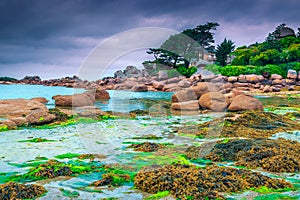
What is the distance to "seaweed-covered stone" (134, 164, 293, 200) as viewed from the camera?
397cm

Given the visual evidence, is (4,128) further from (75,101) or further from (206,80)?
(206,80)

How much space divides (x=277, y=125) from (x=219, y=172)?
5.81 meters

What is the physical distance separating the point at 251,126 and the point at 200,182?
588cm

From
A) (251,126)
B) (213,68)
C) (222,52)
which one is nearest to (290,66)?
(213,68)

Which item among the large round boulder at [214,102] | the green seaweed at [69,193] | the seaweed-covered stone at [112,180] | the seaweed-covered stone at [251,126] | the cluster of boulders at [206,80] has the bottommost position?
the green seaweed at [69,193]

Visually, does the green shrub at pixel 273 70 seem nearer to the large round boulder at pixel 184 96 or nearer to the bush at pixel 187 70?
the bush at pixel 187 70

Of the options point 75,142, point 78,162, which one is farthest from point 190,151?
point 75,142

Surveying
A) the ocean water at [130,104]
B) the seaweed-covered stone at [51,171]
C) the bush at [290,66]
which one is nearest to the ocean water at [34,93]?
the ocean water at [130,104]

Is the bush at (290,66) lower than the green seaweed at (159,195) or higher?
higher

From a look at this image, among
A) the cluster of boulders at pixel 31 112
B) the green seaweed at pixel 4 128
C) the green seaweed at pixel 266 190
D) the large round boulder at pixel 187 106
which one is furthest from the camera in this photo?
the large round boulder at pixel 187 106

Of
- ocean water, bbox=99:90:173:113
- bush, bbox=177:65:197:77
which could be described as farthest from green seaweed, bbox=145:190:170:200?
bush, bbox=177:65:197:77

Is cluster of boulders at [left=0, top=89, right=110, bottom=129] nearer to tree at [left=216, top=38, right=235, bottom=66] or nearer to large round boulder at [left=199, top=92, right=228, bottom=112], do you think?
large round boulder at [left=199, top=92, right=228, bottom=112]

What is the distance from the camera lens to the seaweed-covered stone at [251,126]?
8.37 m

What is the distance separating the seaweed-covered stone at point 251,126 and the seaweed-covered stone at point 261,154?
158 cm
